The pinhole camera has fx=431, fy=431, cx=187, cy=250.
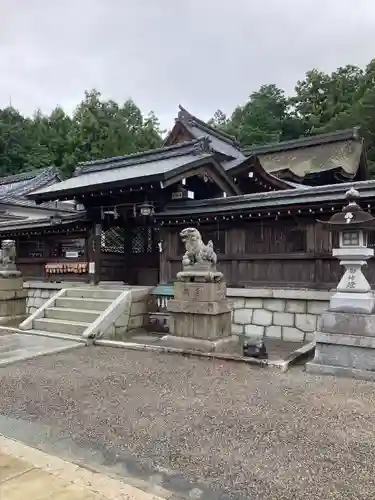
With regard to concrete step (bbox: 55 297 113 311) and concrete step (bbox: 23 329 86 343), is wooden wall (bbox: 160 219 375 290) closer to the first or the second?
concrete step (bbox: 55 297 113 311)

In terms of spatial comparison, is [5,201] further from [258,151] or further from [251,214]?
[251,214]

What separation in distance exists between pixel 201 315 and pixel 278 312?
7.28 ft

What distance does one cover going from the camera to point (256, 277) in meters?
9.49

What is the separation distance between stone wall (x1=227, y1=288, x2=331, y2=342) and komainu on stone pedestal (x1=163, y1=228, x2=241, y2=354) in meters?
1.10

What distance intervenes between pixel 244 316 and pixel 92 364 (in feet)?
12.8

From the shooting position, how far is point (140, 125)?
43281mm

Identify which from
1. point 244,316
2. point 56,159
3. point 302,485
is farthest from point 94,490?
point 56,159

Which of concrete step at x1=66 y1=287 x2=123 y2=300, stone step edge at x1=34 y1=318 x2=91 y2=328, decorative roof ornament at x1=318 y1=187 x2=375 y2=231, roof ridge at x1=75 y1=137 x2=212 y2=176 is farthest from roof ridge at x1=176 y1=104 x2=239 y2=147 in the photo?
decorative roof ornament at x1=318 y1=187 x2=375 y2=231

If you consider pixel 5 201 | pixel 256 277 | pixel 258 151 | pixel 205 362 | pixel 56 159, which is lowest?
pixel 205 362

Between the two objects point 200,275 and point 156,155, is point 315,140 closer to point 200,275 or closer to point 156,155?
point 156,155

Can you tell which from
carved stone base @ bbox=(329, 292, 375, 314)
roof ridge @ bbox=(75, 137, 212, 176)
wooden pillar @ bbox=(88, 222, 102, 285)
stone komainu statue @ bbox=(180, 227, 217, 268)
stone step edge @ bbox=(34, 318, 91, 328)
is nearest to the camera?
carved stone base @ bbox=(329, 292, 375, 314)

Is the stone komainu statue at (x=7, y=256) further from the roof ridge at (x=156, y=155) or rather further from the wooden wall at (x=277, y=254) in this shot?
the wooden wall at (x=277, y=254)

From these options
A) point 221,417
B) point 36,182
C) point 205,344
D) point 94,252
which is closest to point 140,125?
point 36,182

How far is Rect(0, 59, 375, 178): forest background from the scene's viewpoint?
3403cm
